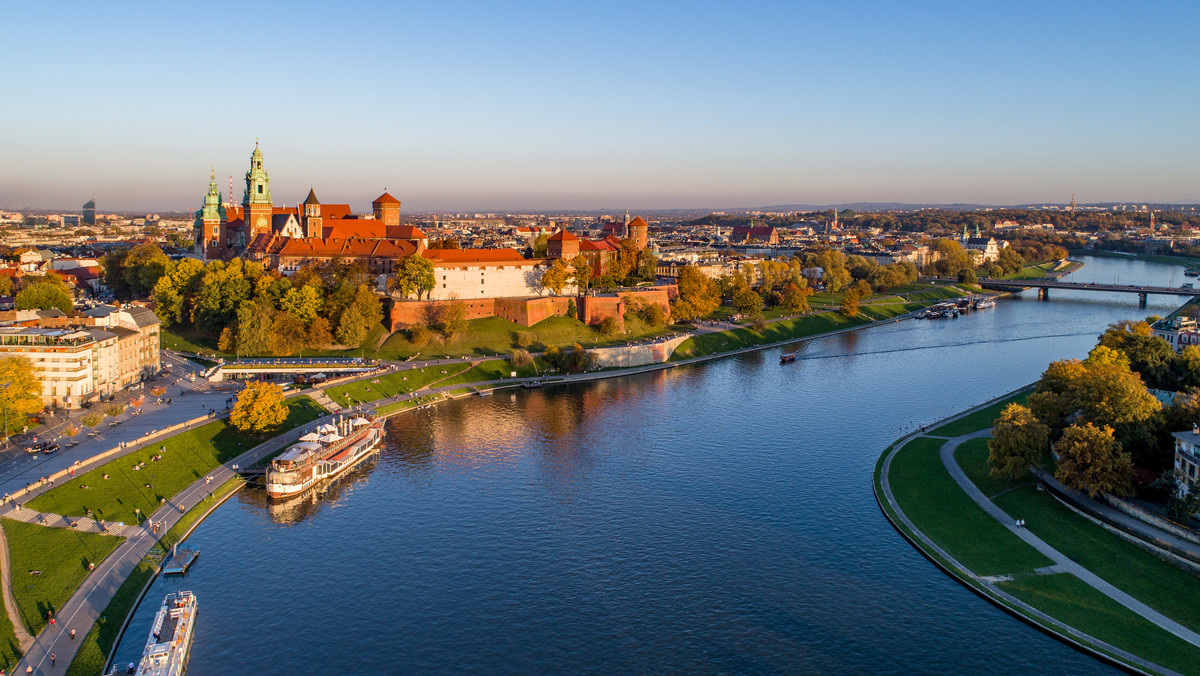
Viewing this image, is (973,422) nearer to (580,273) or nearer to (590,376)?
(590,376)

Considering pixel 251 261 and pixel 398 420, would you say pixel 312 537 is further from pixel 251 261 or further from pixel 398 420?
pixel 251 261

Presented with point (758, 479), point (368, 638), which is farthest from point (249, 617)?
point (758, 479)

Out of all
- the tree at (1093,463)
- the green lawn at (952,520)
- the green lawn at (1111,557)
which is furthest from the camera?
the tree at (1093,463)

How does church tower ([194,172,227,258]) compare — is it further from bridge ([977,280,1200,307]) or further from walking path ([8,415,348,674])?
bridge ([977,280,1200,307])

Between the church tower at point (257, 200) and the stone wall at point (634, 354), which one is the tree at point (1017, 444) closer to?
the stone wall at point (634, 354)

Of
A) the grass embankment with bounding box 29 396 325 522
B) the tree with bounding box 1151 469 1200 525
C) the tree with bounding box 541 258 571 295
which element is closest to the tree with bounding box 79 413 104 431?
the grass embankment with bounding box 29 396 325 522

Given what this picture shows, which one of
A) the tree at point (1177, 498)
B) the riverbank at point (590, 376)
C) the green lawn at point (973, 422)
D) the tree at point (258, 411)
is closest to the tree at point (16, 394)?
the tree at point (258, 411)

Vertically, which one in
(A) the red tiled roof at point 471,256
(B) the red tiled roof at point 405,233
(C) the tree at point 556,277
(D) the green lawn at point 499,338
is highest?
(B) the red tiled roof at point 405,233
